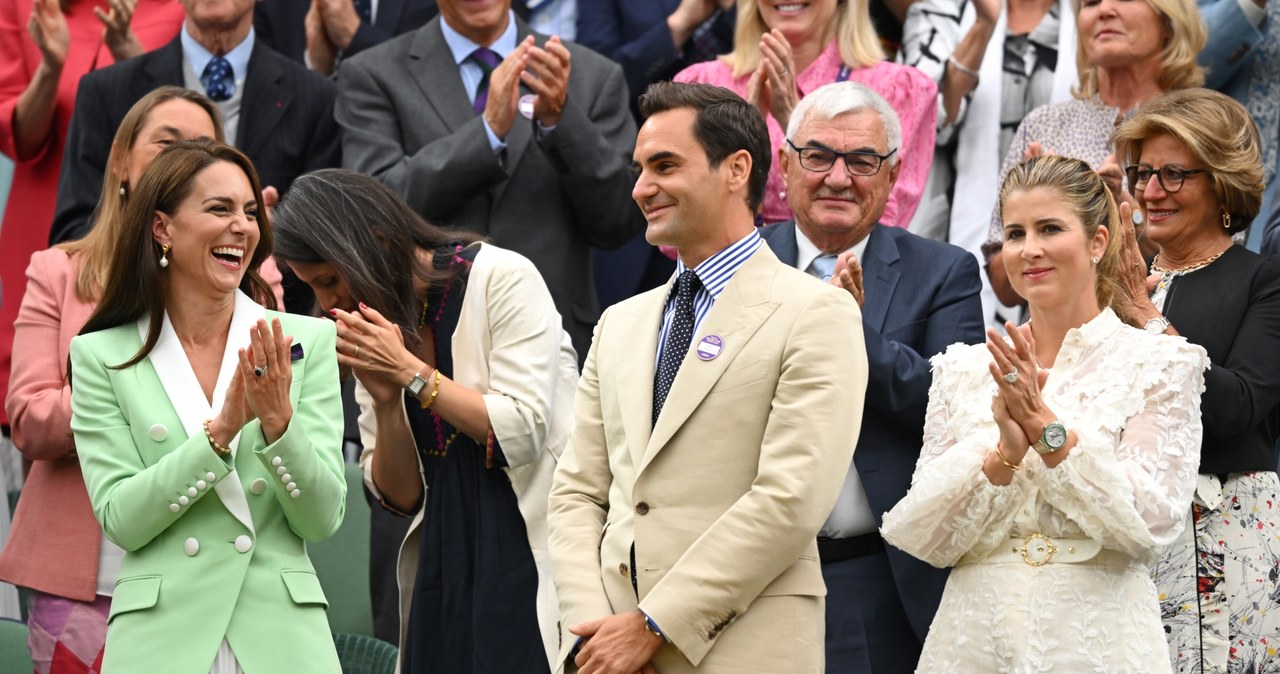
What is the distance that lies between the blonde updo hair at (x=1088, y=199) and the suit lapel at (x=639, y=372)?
968 millimetres

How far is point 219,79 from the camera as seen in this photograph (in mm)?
6625

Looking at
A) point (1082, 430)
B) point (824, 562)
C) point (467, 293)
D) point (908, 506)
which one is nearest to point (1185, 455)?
point (1082, 430)

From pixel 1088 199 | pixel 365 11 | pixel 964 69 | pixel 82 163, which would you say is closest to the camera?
pixel 1088 199

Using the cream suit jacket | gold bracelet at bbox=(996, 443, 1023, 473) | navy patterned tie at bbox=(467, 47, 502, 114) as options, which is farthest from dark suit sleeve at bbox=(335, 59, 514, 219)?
gold bracelet at bbox=(996, 443, 1023, 473)

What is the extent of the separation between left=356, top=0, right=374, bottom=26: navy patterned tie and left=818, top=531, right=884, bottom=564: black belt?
3.82 meters

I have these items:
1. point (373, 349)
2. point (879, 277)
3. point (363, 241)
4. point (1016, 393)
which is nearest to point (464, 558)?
point (373, 349)

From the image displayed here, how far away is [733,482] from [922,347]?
3.72ft

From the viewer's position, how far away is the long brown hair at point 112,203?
16.5ft

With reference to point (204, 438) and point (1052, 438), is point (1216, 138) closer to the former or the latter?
point (1052, 438)

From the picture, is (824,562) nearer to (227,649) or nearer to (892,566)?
(892,566)

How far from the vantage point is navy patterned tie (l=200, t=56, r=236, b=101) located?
260 inches

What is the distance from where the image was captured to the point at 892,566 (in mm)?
4574

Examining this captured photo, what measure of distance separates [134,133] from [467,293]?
4.24 ft

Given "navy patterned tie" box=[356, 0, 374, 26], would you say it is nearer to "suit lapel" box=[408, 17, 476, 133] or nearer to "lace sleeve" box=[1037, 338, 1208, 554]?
"suit lapel" box=[408, 17, 476, 133]
